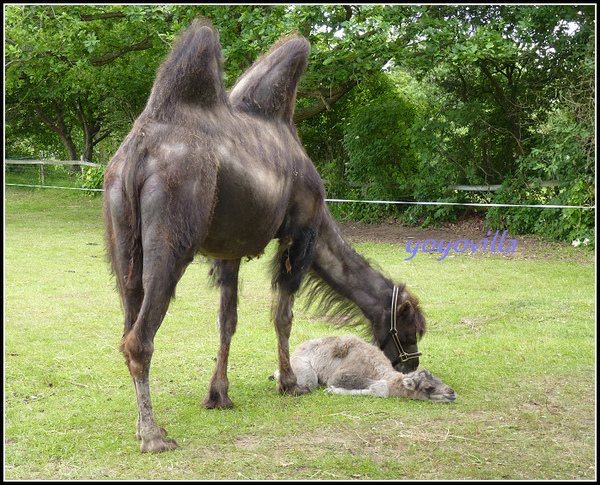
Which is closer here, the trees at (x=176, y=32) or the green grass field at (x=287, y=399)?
the green grass field at (x=287, y=399)

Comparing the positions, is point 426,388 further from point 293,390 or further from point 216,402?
point 216,402

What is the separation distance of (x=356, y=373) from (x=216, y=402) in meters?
1.16

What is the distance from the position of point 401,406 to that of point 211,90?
2.61m

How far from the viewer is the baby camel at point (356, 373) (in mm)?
4729

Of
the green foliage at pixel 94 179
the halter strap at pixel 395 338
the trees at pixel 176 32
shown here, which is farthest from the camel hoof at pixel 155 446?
the green foliage at pixel 94 179

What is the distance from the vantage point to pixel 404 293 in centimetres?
512

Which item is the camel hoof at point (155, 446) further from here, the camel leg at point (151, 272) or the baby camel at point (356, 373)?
the baby camel at point (356, 373)

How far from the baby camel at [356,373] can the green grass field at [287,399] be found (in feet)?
0.41

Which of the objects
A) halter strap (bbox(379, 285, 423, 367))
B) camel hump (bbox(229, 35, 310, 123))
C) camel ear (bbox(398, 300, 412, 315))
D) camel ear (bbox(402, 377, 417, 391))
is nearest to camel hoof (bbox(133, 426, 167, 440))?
camel ear (bbox(402, 377, 417, 391))

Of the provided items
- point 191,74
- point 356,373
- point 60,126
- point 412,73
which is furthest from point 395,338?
point 60,126

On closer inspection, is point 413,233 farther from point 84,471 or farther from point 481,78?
point 84,471

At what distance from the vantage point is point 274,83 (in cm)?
466

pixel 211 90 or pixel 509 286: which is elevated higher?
pixel 211 90

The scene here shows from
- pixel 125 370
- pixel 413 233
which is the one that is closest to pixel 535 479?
pixel 125 370
